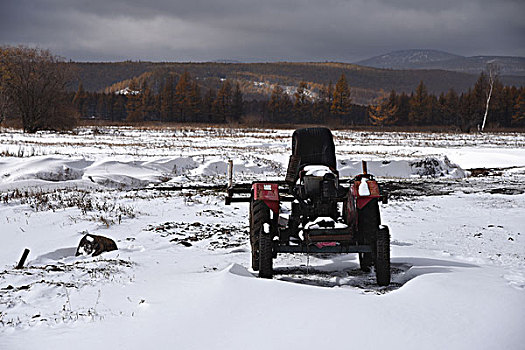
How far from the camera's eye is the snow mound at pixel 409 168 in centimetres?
1881

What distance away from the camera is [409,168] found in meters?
19.3

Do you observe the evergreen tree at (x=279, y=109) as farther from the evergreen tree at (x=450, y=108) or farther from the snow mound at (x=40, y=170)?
the snow mound at (x=40, y=170)

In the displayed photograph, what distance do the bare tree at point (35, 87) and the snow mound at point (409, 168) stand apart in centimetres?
3896

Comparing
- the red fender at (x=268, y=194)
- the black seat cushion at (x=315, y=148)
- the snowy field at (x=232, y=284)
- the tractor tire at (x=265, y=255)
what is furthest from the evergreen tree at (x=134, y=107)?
the tractor tire at (x=265, y=255)

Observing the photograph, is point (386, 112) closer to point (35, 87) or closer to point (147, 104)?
point (147, 104)

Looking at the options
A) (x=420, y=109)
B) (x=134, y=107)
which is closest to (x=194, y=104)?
(x=134, y=107)

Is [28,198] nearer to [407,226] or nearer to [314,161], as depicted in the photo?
[314,161]

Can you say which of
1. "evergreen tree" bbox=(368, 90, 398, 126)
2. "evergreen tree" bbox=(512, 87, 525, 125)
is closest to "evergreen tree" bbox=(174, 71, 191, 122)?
"evergreen tree" bbox=(368, 90, 398, 126)

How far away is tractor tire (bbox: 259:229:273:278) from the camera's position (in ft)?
15.4

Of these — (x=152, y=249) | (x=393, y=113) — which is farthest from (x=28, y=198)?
(x=393, y=113)

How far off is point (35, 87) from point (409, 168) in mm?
43546

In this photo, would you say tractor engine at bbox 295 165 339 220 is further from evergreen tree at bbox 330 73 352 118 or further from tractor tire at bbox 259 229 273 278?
evergreen tree at bbox 330 73 352 118

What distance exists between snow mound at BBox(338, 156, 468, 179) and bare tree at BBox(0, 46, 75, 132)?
3896cm

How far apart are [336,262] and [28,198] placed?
8344mm
